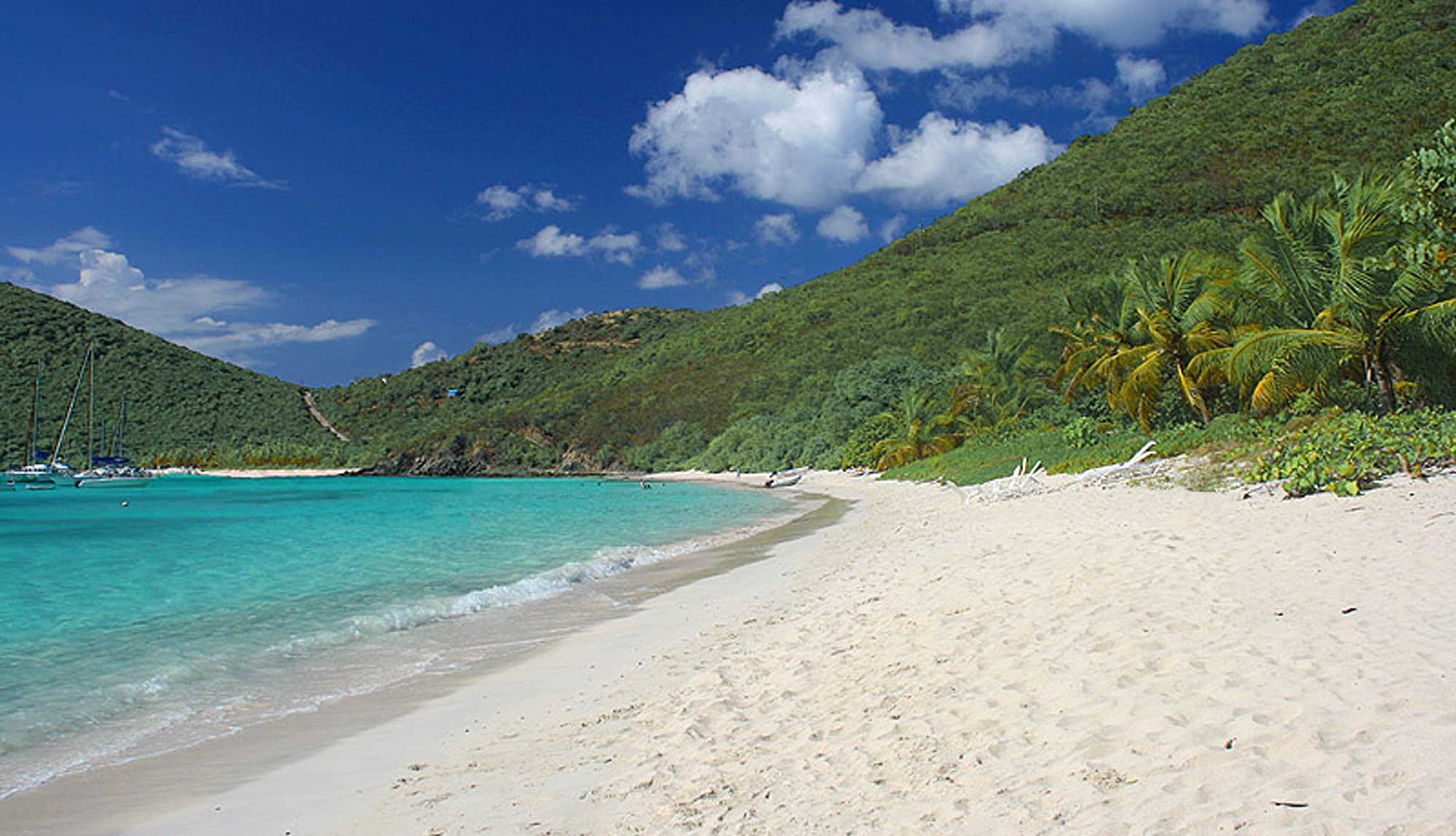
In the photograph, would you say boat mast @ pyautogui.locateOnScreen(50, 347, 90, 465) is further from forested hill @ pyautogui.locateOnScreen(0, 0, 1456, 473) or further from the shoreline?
the shoreline

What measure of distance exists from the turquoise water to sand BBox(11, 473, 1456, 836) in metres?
1.68

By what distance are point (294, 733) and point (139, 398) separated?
108232 mm

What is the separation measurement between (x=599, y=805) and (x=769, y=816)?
2.85 feet

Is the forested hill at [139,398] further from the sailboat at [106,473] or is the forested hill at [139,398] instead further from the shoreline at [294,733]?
the shoreline at [294,733]

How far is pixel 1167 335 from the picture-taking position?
22.0m

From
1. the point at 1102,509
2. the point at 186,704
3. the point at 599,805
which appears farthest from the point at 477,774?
the point at 1102,509

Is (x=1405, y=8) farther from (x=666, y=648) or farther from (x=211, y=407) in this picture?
(x=211, y=407)

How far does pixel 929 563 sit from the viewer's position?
31.0 ft

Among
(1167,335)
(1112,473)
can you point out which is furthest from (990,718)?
(1167,335)

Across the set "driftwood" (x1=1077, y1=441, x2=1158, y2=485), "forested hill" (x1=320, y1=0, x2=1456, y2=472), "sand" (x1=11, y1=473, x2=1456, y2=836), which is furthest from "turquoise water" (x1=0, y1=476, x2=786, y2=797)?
"forested hill" (x1=320, y1=0, x2=1456, y2=472)

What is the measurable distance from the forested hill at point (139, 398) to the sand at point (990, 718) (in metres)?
90.0

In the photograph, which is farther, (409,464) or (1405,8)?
(409,464)

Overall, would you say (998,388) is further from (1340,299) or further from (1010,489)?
(1340,299)

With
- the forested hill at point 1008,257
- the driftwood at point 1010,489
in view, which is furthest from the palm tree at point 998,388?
the driftwood at point 1010,489
